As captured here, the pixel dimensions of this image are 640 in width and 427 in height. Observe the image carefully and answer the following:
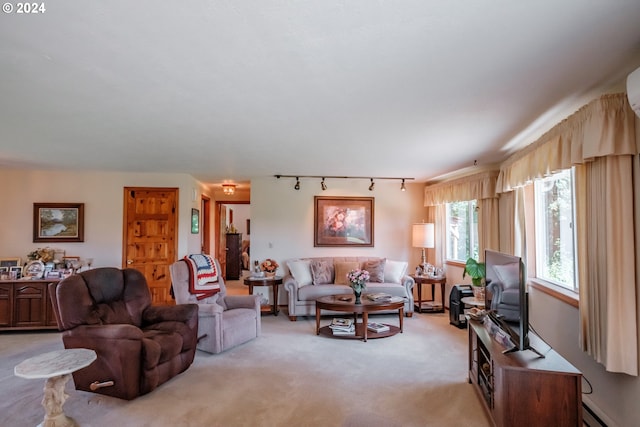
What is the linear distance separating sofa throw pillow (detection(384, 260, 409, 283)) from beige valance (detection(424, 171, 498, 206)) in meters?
1.32

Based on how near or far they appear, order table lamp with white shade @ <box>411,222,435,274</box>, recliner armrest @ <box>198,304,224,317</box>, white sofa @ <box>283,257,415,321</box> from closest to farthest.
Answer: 1. recliner armrest @ <box>198,304,224,317</box>
2. white sofa @ <box>283,257,415,321</box>
3. table lamp with white shade @ <box>411,222,435,274</box>

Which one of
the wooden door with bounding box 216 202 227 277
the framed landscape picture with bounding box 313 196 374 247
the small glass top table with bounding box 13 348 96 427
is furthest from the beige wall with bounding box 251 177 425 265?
the small glass top table with bounding box 13 348 96 427

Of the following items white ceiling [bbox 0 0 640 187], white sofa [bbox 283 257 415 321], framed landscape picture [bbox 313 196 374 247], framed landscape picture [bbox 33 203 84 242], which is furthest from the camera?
framed landscape picture [bbox 313 196 374 247]

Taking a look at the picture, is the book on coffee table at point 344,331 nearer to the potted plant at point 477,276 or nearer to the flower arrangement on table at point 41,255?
the potted plant at point 477,276

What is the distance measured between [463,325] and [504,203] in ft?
5.72

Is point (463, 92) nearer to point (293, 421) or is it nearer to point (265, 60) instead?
point (265, 60)

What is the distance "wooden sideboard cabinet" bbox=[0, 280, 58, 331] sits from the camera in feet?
14.8

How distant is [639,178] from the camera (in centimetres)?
210

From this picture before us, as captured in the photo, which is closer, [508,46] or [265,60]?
[508,46]

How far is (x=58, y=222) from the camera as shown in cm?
535

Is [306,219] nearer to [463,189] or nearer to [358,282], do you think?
[358,282]

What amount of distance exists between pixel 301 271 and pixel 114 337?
312cm

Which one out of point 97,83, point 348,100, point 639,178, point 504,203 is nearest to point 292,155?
point 348,100

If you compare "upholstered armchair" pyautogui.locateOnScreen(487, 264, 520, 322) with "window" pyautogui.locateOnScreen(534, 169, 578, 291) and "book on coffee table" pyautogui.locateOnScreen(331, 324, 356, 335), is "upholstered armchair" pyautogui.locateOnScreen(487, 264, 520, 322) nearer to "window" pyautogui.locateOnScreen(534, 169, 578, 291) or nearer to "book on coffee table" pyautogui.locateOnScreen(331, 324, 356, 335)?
"window" pyautogui.locateOnScreen(534, 169, 578, 291)
